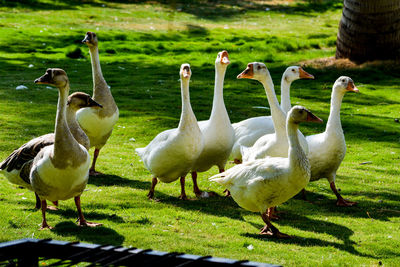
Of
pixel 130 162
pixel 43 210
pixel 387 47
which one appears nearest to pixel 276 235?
pixel 43 210

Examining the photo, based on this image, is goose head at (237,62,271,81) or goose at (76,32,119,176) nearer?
goose head at (237,62,271,81)

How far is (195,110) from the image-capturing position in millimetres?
14641

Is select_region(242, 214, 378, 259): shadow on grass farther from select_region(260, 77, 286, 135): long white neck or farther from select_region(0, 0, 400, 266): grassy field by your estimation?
select_region(260, 77, 286, 135): long white neck

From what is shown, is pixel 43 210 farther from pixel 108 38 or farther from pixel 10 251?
pixel 108 38

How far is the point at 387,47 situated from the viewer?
60.0 feet

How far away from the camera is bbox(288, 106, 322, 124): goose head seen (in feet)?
24.1

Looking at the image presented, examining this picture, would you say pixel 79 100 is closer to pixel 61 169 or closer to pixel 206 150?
pixel 61 169

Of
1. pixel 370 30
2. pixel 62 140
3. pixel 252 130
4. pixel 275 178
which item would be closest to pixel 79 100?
pixel 62 140

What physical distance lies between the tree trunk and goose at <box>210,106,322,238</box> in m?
11.5

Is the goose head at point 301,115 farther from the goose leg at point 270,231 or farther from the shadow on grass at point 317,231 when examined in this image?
the shadow on grass at point 317,231

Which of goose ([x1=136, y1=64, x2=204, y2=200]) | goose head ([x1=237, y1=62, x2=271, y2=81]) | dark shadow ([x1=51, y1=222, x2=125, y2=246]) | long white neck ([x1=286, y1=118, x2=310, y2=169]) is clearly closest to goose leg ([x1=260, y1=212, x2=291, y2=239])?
long white neck ([x1=286, y1=118, x2=310, y2=169])

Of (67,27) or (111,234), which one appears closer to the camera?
(111,234)

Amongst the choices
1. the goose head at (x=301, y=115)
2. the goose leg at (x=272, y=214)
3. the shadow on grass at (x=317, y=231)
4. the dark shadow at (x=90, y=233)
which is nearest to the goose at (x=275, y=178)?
the goose head at (x=301, y=115)

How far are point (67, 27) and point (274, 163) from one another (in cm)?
1927
